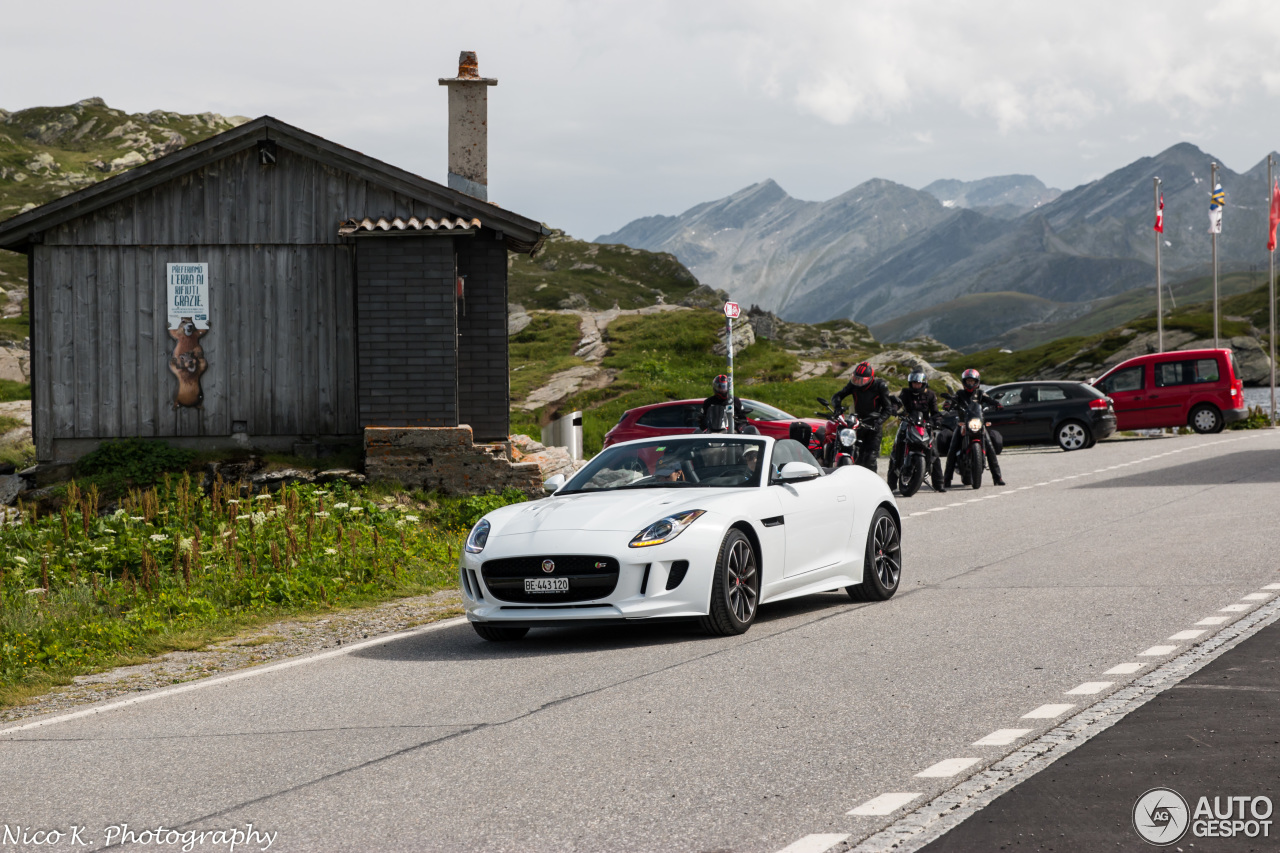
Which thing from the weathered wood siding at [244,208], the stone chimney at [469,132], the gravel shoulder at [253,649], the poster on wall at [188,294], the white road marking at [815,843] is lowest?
the gravel shoulder at [253,649]

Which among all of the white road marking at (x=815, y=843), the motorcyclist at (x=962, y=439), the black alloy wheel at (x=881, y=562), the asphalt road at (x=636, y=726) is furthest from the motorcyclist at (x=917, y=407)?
the white road marking at (x=815, y=843)

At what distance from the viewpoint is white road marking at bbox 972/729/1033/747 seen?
226 inches

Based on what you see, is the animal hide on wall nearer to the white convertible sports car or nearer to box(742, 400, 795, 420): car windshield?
box(742, 400, 795, 420): car windshield

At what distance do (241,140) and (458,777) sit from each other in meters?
16.9

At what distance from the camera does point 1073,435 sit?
30125mm

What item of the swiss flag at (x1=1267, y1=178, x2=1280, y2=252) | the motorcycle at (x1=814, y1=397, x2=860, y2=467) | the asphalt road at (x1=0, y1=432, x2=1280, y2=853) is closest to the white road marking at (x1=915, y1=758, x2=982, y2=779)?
the asphalt road at (x1=0, y1=432, x2=1280, y2=853)

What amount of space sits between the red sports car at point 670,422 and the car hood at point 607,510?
13.9 meters

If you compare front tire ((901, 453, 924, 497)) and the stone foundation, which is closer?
the stone foundation

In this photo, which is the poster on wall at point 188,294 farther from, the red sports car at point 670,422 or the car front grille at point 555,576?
the car front grille at point 555,576

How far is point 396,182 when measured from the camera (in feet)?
67.8

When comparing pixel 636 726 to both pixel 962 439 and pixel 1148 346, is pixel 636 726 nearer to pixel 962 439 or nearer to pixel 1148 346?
pixel 962 439

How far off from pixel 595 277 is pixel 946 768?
439 ft

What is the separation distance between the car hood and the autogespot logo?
13.8ft

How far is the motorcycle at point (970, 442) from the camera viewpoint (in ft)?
68.9
